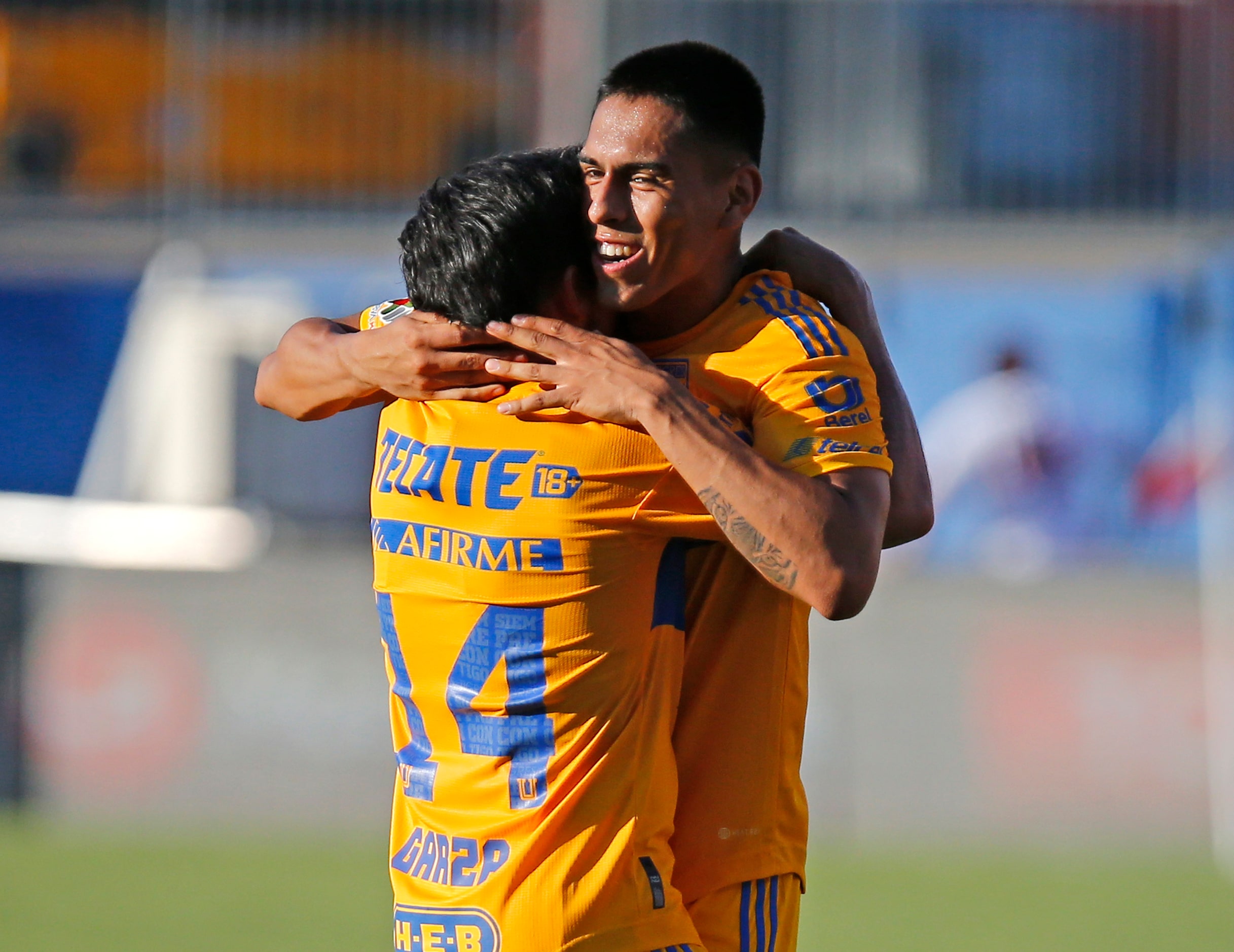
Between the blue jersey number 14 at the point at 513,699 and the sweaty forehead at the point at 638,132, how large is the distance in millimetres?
808

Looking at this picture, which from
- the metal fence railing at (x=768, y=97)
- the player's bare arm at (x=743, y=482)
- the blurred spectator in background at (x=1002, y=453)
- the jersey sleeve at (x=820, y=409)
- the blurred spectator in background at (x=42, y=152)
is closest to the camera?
the player's bare arm at (x=743, y=482)

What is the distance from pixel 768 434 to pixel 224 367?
330 inches

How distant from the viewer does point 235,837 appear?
29.2 ft

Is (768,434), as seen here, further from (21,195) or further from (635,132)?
(21,195)

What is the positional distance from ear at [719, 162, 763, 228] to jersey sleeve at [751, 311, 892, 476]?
0.26 metres

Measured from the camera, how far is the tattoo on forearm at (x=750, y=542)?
2.63 m

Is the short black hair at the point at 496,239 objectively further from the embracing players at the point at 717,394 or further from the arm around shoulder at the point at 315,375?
the arm around shoulder at the point at 315,375

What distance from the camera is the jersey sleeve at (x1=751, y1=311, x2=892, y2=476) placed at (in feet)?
8.91

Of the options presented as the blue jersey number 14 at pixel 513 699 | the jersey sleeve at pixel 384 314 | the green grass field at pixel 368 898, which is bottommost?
the green grass field at pixel 368 898

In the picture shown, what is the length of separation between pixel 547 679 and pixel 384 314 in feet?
3.08

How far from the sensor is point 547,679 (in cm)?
273

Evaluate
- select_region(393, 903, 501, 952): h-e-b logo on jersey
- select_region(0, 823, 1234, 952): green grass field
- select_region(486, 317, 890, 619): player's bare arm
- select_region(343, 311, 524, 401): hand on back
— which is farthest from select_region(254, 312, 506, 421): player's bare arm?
select_region(0, 823, 1234, 952): green grass field

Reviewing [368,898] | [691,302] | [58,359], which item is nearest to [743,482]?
[691,302]

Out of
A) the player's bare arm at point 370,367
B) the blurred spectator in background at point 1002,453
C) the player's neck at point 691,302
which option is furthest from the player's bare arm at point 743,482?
the blurred spectator in background at point 1002,453
